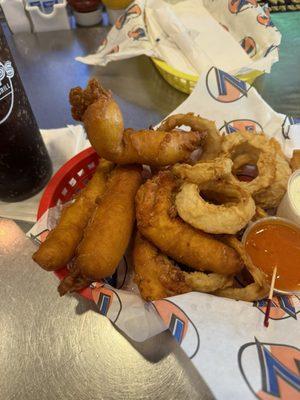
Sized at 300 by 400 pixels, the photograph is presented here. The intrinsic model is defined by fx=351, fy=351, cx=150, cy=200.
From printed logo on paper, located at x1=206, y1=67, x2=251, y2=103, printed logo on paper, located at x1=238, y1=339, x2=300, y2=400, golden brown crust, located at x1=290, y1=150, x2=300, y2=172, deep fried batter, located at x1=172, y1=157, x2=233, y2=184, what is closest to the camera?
printed logo on paper, located at x1=238, y1=339, x2=300, y2=400

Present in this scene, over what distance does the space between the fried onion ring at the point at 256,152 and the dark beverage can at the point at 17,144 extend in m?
0.68

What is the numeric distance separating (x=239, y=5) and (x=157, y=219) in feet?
4.93

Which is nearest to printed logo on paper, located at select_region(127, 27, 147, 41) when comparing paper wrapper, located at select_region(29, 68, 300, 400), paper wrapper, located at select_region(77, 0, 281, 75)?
paper wrapper, located at select_region(77, 0, 281, 75)

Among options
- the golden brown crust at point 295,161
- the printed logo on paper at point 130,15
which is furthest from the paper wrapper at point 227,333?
the printed logo on paper at point 130,15

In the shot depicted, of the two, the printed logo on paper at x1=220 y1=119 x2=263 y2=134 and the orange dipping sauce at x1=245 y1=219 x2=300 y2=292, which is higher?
the printed logo on paper at x1=220 y1=119 x2=263 y2=134

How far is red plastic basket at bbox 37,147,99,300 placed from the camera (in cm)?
→ 122

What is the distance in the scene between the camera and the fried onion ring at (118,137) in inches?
40.8

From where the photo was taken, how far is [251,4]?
1.87m

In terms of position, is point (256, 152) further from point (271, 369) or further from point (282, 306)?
point (271, 369)

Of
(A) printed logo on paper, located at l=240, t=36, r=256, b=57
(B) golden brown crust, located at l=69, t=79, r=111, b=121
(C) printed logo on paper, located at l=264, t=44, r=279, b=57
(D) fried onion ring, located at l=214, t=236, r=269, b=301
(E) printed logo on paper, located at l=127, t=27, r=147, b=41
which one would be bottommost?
(D) fried onion ring, located at l=214, t=236, r=269, b=301

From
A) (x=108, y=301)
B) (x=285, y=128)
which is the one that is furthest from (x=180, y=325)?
(x=285, y=128)

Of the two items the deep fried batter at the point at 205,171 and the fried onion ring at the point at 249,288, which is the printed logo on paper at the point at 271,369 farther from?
the deep fried batter at the point at 205,171

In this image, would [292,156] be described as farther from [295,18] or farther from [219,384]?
[295,18]

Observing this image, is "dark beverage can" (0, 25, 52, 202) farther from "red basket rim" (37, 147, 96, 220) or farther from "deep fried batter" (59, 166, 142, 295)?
"deep fried batter" (59, 166, 142, 295)
